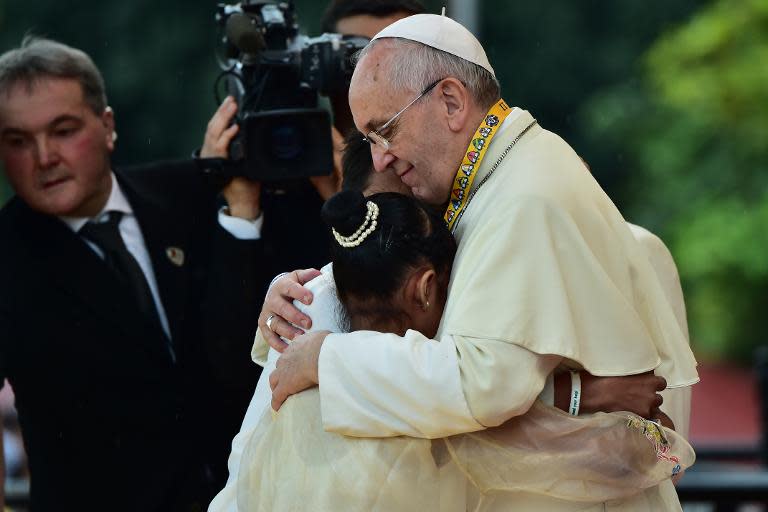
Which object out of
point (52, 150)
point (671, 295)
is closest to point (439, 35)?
point (671, 295)

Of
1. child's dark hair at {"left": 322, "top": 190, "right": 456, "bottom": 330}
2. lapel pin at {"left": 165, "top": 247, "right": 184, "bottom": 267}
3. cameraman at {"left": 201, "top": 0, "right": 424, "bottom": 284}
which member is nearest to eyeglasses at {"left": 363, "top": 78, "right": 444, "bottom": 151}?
child's dark hair at {"left": 322, "top": 190, "right": 456, "bottom": 330}

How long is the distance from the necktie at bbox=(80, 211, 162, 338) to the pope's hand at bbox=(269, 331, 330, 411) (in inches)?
53.4

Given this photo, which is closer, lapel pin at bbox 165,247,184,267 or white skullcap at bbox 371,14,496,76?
white skullcap at bbox 371,14,496,76

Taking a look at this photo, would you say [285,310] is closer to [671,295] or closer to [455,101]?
[455,101]

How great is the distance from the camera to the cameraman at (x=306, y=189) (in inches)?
184

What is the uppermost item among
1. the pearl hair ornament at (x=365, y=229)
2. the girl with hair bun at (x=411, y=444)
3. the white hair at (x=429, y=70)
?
the white hair at (x=429, y=70)

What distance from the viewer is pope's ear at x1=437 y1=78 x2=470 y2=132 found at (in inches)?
129

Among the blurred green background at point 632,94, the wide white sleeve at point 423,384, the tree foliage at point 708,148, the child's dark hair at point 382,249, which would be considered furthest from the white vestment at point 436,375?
the tree foliage at point 708,148

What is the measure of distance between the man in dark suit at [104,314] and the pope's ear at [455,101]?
1.42 meters

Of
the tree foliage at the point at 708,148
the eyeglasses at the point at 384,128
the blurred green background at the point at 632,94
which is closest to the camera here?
the eyeglasses at the point at 384,128

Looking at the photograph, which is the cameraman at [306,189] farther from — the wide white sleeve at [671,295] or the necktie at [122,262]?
the wide white sleeve at [671,295]

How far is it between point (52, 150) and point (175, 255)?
0.49 metres

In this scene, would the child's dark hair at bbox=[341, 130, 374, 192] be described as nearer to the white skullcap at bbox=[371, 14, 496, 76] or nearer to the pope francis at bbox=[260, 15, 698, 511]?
the pope francis at bbox=[260, 15, 698, 511]

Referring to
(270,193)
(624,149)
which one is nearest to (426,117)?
(270,193)
